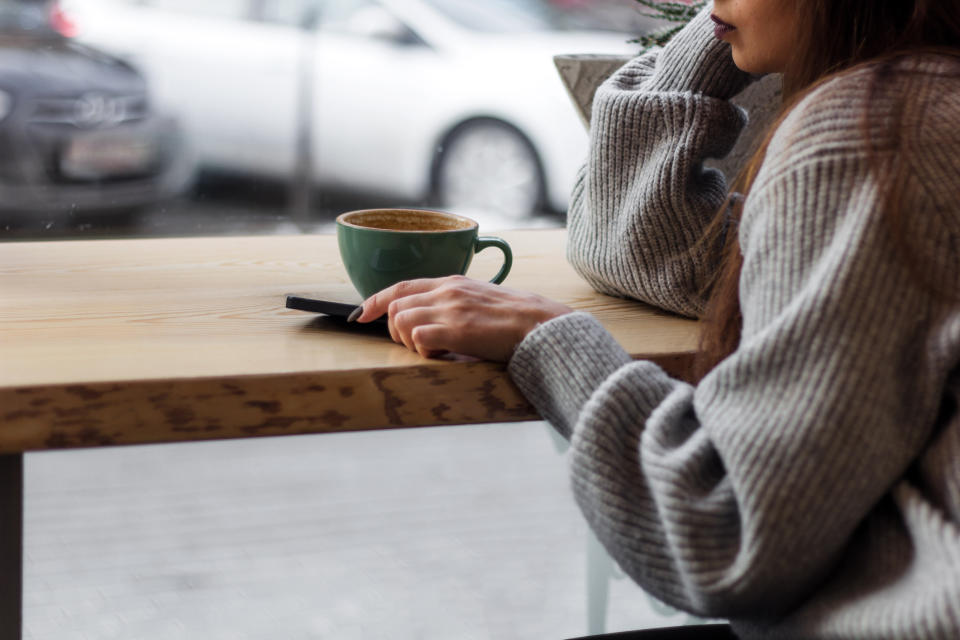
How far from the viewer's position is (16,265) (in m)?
0.92

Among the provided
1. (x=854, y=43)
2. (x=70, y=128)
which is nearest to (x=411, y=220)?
(x=854, y=43)

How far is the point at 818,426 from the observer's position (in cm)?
57

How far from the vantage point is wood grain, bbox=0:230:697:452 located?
0.64 metres

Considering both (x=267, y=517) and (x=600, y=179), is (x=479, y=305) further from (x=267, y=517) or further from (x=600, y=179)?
(x=267, y=517)

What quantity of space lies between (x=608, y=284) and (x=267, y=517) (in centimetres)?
124

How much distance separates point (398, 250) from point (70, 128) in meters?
1.97

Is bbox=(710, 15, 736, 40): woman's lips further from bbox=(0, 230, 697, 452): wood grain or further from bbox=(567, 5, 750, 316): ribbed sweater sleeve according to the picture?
bbox=(0, 230, 697, 452): wood grain

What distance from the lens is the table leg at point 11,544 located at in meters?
0.69

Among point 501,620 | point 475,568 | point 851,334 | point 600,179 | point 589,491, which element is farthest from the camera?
point 475,568

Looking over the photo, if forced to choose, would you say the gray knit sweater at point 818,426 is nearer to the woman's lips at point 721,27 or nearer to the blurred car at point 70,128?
the woman's lips at point 721,27

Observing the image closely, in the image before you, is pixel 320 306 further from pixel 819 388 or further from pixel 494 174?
pixel 494 174

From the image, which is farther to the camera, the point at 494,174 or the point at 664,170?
the point at 494,174

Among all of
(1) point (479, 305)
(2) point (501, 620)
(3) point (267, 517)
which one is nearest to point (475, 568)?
(2) point (501, 620)

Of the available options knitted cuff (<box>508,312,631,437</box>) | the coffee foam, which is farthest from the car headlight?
knitted cuff (<box>508,312,631,437</box>)
